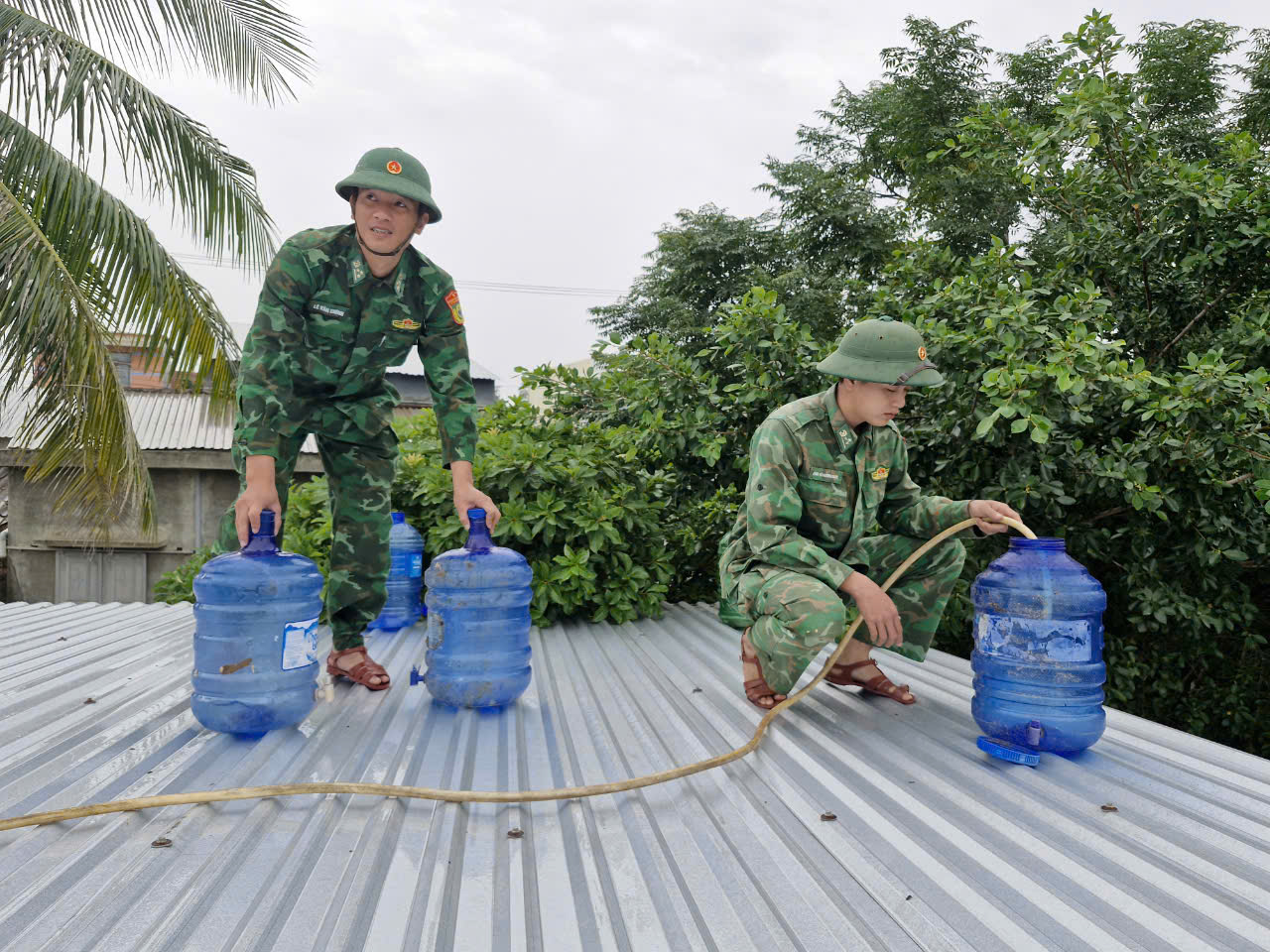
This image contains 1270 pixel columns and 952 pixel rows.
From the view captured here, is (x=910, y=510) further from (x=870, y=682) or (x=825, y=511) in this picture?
(x=870, y=682)

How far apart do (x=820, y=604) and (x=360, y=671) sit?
1812 millimetres

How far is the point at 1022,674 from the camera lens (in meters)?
2.59

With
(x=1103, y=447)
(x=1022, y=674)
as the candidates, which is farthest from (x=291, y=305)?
(x=1103, y=447)

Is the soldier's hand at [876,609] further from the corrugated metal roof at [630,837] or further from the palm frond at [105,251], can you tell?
the palm frond at [105,251]

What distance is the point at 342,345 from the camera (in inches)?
123

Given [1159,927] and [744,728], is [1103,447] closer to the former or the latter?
[744,728]

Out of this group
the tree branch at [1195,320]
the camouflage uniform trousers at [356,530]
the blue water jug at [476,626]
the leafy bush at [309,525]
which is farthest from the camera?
the tree branch at [1195,320]

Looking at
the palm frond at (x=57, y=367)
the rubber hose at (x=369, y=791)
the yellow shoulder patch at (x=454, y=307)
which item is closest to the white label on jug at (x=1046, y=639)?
the rubber hose at (x=369, y=791)

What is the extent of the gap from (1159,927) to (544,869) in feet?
4.08

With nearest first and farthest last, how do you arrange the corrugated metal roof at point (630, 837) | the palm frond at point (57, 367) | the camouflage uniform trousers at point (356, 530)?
the corrugated metal roof at point (630, 837) < the camouflage uniform trousers at point (356, 530) < the palm frond at point (57, 367)

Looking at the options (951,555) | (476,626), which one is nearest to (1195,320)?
(951,555)

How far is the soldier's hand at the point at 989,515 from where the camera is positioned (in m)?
2.79

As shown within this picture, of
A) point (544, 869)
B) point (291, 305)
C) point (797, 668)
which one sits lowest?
point (544, 869)

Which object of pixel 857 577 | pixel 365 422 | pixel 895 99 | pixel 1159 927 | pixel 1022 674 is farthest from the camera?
pixel 895 99
